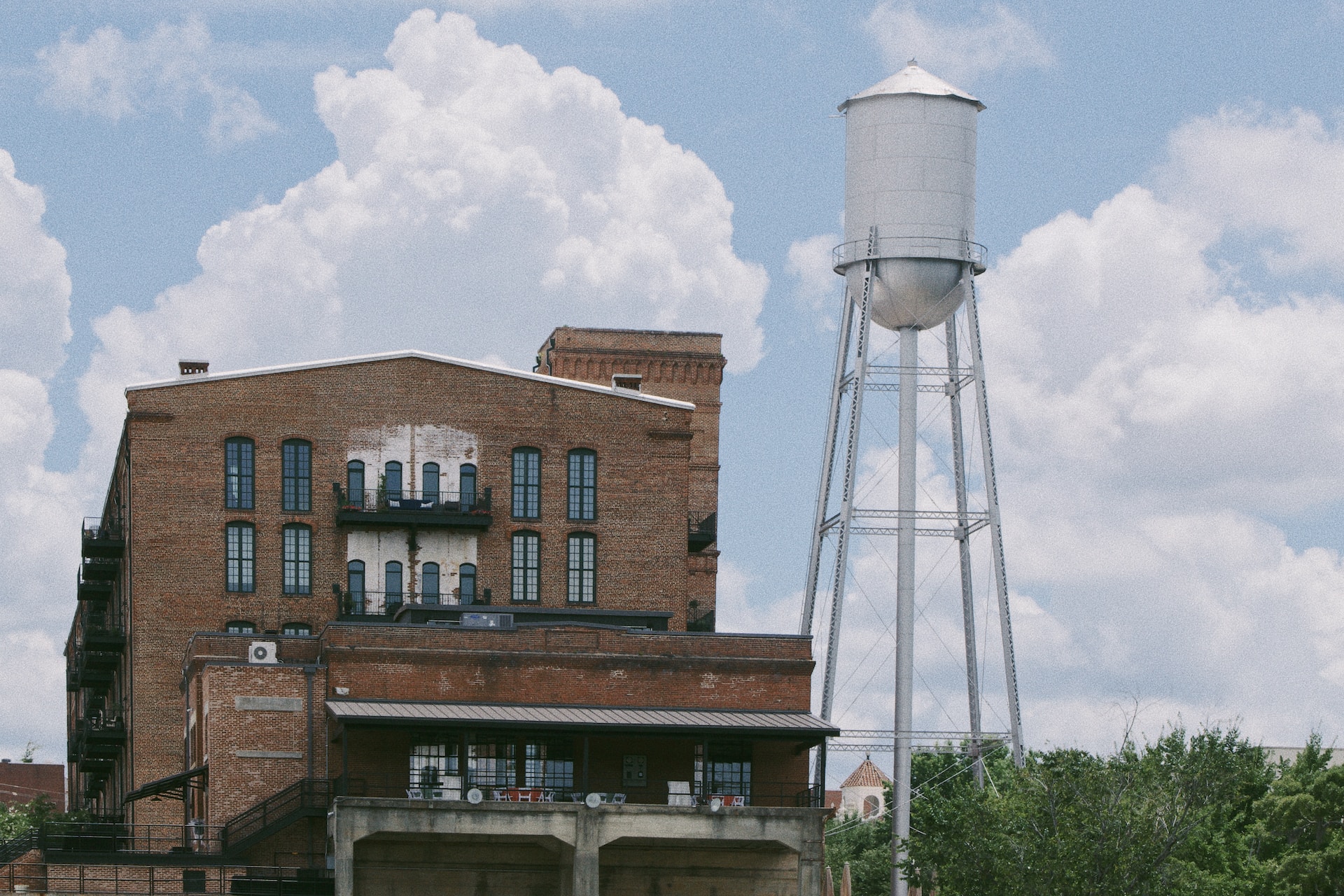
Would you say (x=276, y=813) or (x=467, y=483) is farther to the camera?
(x=467, y=483)

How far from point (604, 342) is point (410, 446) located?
1906 cm

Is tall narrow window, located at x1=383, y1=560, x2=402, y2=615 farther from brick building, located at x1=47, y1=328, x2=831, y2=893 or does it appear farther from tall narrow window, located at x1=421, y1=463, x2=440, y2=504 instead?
tall narrow window, located at x1=421, y1=463, x2=440, y2=504

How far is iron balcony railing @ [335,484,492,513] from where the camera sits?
7106cm

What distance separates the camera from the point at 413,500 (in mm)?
71312

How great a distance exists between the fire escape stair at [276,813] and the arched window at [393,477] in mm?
14001

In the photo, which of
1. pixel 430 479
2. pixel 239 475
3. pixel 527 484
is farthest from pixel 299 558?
pixel 527 484

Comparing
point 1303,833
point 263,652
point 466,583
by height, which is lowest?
point 1303,833

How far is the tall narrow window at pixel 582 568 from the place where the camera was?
7288 centimetres

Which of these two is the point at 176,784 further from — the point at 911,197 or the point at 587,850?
the point at 911,197

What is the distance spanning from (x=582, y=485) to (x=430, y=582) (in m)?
5.70

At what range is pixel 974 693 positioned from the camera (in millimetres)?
64875

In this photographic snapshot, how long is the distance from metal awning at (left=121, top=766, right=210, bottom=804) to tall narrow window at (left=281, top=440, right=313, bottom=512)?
945 centimetres

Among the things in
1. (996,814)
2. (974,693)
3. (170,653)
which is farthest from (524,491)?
(996,814)

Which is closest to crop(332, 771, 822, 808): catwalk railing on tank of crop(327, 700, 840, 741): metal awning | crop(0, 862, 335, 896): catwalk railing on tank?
crop(327, 700, 840, 741): metal awning
